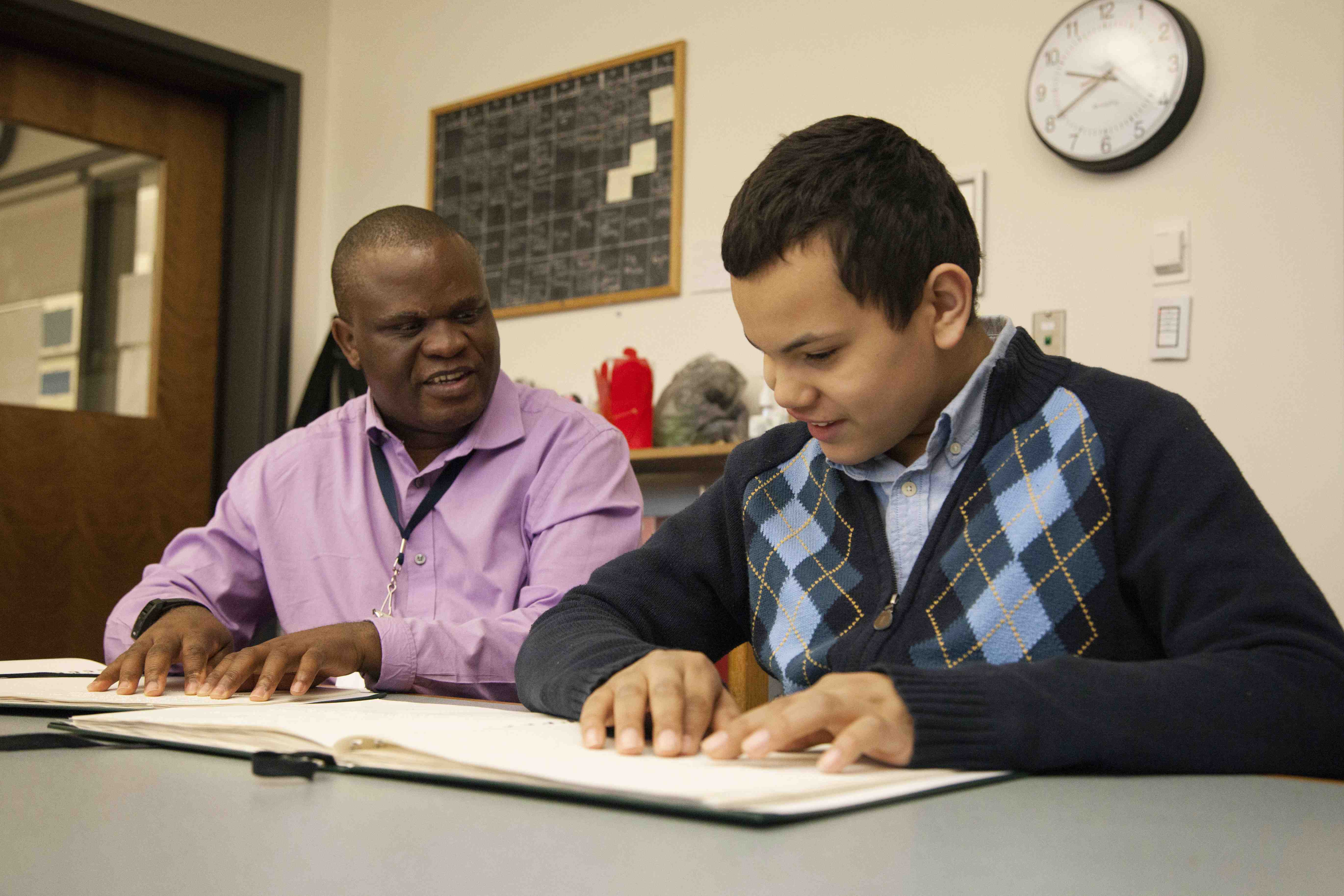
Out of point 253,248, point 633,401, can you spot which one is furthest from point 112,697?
point 253,248

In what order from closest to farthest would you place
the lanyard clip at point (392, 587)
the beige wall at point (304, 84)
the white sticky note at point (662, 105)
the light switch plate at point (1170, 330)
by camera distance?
the lanyard clip at point (392, 587) → the light switch plate at point (1170, 330) → the white sticky note at point (662, 105) → the beige wall at point (304, 84)

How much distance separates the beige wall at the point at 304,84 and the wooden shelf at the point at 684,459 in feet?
4.68

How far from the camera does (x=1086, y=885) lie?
0.48 metres

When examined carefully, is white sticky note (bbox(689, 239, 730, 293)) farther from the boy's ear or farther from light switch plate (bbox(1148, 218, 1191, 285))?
the boy's ear

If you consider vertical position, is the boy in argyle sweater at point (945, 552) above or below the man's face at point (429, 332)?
below

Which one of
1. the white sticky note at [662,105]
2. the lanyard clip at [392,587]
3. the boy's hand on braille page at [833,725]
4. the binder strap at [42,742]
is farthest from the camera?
the white sticky note at [662,105]

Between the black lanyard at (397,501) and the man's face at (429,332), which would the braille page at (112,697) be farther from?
the man's face at (429,332)

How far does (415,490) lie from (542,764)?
1.09 m

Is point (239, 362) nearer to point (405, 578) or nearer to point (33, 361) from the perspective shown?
point (33, 361)

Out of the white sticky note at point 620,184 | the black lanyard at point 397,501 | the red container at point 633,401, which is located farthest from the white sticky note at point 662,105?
the black lanyard at point 397,501

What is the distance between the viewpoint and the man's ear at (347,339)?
185 cm

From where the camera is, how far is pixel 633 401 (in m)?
3.00

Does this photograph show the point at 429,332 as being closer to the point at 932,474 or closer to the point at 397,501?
the point at 397,501

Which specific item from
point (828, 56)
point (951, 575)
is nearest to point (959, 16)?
point (828, 56)
